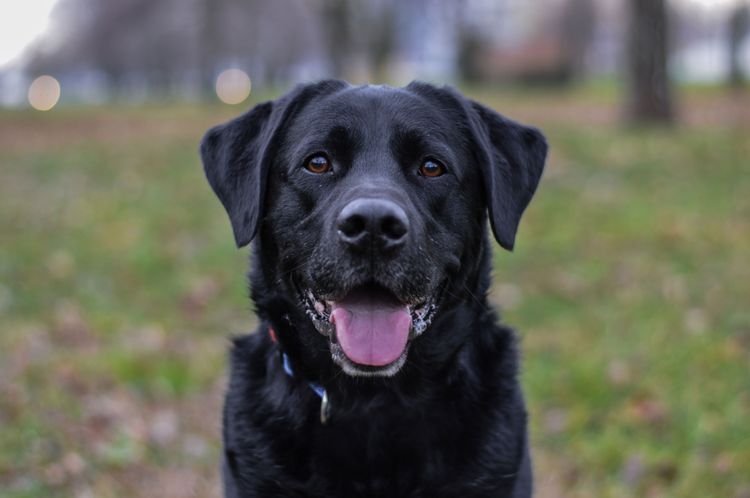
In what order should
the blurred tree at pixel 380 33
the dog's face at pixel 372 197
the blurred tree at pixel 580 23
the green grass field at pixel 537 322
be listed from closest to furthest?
1. the dog's face at pixel 372 197
2. the green grass field at pixel 537 322
3. the blurred tree at pixel 380 33
4. the blurred tree at pixel 580 23

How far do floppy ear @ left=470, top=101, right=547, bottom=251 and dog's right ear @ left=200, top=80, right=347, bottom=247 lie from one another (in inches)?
23.6

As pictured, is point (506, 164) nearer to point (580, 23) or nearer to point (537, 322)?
point (537, 322)

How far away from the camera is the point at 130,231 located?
1012 cm

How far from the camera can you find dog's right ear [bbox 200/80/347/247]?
3377mm

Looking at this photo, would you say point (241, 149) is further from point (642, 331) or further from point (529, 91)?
point (529, 91)

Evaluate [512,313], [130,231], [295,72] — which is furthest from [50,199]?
[295,72]

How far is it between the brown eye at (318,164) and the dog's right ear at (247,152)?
0.18 m

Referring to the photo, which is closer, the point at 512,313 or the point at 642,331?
the point at 642,331

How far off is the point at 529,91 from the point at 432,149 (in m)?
28.6

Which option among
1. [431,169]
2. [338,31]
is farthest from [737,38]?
[431,169]

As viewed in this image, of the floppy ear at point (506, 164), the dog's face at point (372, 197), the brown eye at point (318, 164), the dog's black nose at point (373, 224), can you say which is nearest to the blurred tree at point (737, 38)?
the floppy ear at point (506, 164)

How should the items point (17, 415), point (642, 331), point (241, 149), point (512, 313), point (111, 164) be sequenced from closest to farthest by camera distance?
1. point (241, 149)
2. point (17, 415)
3. point (642, 331)
4. point (512, 313)
5. point (111, 164)

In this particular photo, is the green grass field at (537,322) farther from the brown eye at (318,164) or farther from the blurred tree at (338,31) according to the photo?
the blurred tree at (338,31)

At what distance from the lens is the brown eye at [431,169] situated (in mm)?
3348
